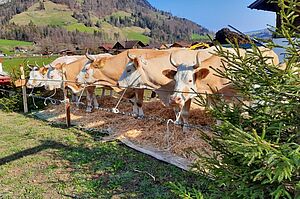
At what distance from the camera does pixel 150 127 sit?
6.85 meters

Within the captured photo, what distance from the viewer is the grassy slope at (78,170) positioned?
13.9 feet

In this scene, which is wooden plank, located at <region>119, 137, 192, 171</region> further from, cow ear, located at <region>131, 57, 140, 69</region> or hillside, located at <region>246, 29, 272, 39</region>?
hillside, located at <region>246, 29, 272, 39</region>

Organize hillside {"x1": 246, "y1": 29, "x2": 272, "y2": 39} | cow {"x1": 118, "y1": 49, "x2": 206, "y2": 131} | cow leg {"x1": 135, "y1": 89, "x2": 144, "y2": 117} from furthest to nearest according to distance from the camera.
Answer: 1. cow leg {"x1": 135, "y1": 89, "x2": 144, "y2": 117}
2. cow {"x1": 118, "y1": 49, "x2": 206, "y2": 131}
3. hillside {"x1": 246, "y1": 29, "x2": 272, "y2": 39}

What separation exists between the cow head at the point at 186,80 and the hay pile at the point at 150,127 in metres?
0.48

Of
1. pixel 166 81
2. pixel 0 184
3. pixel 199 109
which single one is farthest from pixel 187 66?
pixel 0 184

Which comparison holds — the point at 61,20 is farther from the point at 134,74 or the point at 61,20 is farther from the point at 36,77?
the point at 134,74

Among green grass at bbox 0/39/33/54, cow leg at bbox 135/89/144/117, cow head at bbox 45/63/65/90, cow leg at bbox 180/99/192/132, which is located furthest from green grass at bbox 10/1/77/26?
cow leg at bbox 180/99/192/132

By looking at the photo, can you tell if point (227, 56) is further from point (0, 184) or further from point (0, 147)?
point (0, 147)

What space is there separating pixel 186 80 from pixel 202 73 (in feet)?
1.09

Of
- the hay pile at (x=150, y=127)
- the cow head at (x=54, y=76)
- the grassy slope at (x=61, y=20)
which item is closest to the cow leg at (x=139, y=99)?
the hay pile at (x=150, y=127)

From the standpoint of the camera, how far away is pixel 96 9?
133250 millimetres

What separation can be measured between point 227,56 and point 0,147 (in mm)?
5487

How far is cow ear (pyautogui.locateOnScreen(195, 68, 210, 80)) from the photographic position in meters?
5.82

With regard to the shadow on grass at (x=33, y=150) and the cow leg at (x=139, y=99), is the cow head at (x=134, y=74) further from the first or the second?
the shadow on grass at (x=33, y=150)
